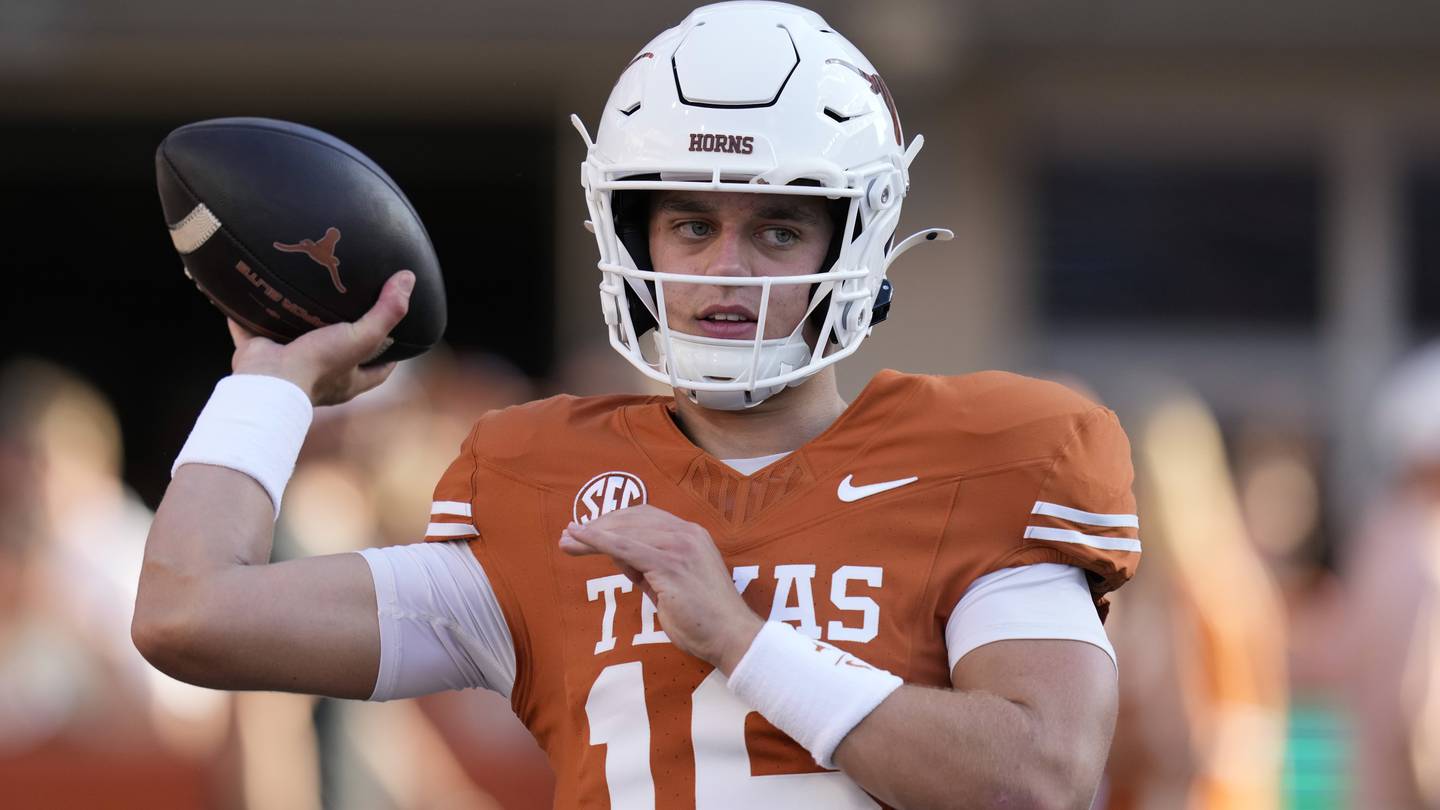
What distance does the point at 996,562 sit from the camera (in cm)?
232

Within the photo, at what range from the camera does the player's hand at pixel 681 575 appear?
2219 millimetres

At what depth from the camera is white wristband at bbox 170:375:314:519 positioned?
2.48m

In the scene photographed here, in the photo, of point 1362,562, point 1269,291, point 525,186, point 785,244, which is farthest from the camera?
point 525,186

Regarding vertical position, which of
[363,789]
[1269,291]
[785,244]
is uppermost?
[785,244]

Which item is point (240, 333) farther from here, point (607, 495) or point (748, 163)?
point (748, 163)

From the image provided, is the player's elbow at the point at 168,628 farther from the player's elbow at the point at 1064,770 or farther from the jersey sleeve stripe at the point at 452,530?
the player's elbow at the point at 1064,770

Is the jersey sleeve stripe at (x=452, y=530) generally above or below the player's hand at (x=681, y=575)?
below

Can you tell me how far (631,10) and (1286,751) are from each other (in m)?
4.54

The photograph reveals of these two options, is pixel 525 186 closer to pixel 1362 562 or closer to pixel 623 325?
pixel 1362 562

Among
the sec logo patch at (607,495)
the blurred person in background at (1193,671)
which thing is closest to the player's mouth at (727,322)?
the sec logo patch at (607,495)

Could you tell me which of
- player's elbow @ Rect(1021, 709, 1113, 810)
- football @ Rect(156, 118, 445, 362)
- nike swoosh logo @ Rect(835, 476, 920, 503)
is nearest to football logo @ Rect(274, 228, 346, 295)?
football @ Rect(156, 118, 445, 362)

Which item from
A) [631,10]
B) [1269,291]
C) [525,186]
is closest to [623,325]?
[631,10]

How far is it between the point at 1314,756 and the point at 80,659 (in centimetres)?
376

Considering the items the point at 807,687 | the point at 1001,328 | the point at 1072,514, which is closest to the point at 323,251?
the point at 807,687
